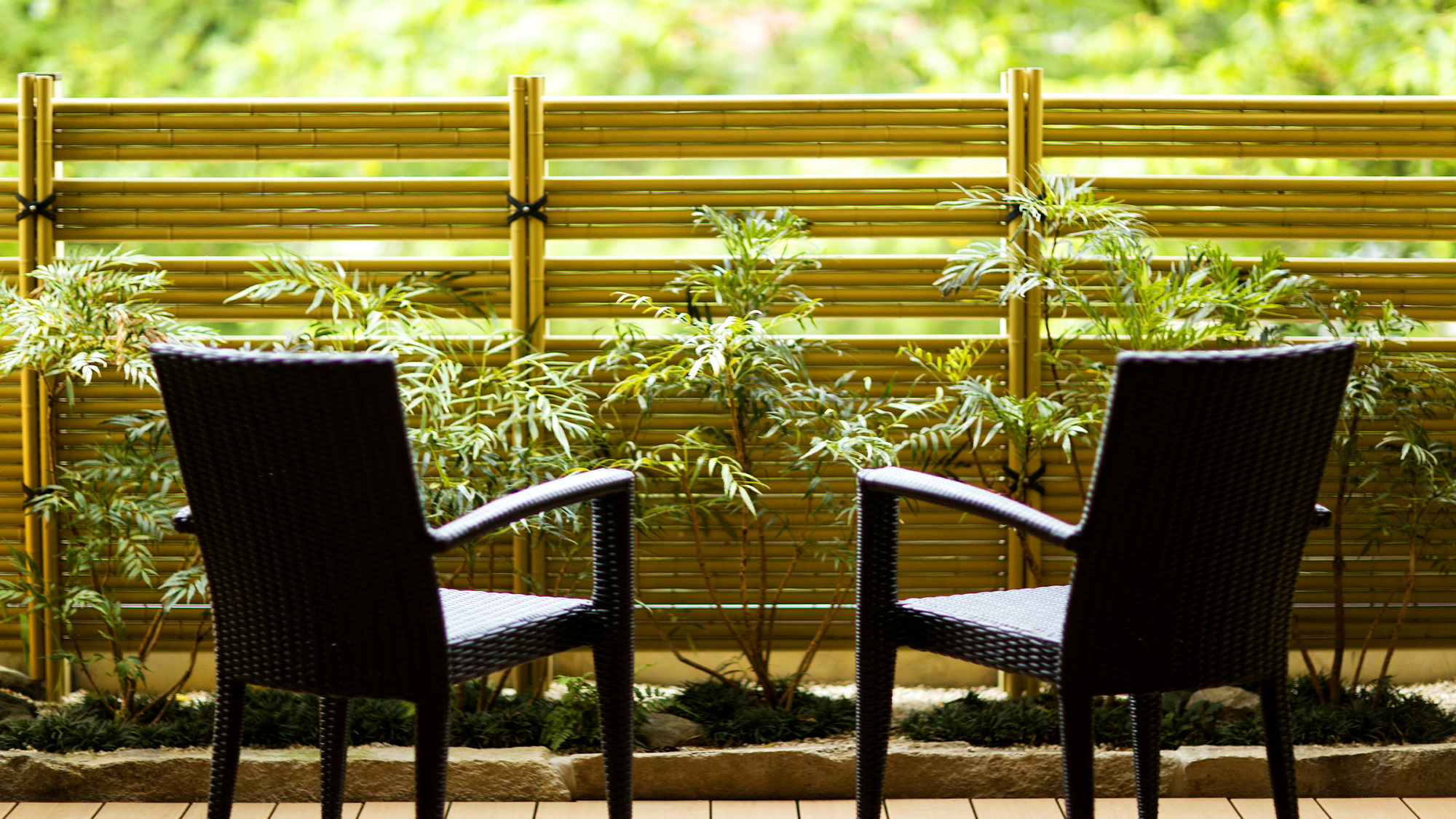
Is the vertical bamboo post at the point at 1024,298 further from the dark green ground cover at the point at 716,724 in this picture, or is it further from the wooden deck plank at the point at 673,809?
the wooden deck plank at the point at 673,809

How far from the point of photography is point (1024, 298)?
124 inches

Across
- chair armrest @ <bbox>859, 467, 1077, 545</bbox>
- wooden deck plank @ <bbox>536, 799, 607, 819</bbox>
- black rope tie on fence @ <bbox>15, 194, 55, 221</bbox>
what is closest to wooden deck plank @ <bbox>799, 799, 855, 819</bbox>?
wooden deck plank @ <bbox>536, 799, 607, 819</bbox>

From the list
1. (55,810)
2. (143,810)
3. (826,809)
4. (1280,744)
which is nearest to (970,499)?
A: (1280,744)

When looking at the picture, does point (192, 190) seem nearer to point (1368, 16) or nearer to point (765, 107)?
point (765, 107)

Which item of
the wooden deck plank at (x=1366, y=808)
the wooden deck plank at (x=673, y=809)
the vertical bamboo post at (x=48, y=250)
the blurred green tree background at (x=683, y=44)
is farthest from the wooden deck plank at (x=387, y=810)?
the blurred green tree background at (x=683, y=44)

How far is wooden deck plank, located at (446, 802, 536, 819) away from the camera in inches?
108

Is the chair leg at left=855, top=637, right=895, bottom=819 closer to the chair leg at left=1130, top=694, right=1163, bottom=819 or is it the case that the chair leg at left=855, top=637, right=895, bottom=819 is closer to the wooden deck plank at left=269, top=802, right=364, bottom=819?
the chair leg at left=1130, top=694, right=1163, bottom=819

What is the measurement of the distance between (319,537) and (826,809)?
146cm

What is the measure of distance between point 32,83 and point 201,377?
1.86 m

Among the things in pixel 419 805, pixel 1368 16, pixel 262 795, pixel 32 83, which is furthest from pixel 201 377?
pixel 1368 16

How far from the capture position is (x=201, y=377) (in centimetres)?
177

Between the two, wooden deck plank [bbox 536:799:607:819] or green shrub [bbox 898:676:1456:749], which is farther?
green shrub [bbox 898:676:1456:749]

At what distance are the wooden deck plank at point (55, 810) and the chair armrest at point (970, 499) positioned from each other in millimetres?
1899

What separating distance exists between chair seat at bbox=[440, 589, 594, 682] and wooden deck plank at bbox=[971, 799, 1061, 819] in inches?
45.3
